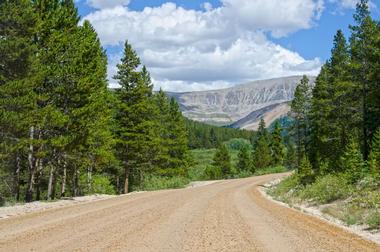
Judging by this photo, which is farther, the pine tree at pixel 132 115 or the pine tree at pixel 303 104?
the pine tree at pixel 303 104

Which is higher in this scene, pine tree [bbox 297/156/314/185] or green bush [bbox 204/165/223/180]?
pine tree [bbox 297/156/314/185]

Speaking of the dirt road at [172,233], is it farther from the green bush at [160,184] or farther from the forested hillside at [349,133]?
the green bush at [160,184]

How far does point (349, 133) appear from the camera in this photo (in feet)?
132

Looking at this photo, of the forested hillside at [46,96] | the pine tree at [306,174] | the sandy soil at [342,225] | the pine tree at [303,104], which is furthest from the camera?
the pine tree at [303,104]

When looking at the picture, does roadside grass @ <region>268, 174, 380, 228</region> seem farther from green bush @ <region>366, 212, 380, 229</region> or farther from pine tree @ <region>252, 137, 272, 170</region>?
pine tree @ <region>252, 137, 272, 170</region>

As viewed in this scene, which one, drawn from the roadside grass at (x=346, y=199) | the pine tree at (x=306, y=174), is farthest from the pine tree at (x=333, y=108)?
the roadside grass at (x=346, y=199)

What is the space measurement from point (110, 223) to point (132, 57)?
32.7 metres

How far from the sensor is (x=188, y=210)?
64.6 ft

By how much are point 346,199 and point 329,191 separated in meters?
1.96

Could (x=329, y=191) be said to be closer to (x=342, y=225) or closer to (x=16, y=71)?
(x=342, y=225)

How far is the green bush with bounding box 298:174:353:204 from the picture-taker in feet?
72.4

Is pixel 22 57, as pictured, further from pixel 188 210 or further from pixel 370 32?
pixel 370 32

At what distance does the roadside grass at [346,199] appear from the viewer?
640 inches

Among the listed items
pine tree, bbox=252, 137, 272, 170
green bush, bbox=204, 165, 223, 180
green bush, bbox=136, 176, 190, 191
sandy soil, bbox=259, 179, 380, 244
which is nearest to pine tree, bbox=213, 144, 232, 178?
green bush, bbox=204, 165, 223, 180
